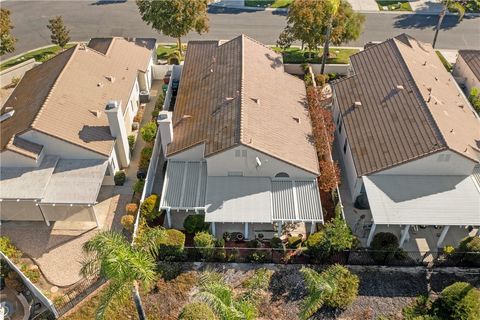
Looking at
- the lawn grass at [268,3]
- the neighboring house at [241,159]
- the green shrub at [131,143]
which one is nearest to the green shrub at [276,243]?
the neighboring house at [241,159]

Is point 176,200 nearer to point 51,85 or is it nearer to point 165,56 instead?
point 51,85

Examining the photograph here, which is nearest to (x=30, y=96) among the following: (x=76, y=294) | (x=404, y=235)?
(x=76, y=294)

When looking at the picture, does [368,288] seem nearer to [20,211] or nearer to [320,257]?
[320,257]

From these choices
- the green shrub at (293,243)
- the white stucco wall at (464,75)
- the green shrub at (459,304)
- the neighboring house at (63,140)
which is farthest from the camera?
the white stucco wall at (464,75)

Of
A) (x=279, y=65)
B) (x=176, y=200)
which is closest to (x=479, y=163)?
(x=279, y=65)

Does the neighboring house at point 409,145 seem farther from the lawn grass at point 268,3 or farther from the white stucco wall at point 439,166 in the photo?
the lawn grass at point 268,3

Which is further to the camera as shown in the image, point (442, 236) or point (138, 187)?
point (138, 187)
